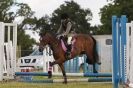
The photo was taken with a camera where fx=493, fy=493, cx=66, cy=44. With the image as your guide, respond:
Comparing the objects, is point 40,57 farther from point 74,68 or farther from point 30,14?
point 30,14

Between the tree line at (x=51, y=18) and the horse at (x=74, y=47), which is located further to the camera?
the tree line at (x=51, y=18)

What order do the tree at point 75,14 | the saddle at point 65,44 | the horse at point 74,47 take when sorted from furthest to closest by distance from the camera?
the tree at point 75,14 → the saddle at point 65,44 → the horse at point 74,47

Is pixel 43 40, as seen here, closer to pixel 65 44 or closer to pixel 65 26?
pixel 65 26

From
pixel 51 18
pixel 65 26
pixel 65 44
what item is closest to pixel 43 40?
pixel 65 26

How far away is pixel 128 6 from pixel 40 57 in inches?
1188

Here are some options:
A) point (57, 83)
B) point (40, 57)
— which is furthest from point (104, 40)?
point (57, 83)

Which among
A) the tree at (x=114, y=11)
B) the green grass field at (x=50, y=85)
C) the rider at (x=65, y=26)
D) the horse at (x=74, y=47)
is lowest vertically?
the green grass field at (x=50, y=85)

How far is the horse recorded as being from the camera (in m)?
16.1

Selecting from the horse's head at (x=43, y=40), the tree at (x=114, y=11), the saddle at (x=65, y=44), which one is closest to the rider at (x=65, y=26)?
the saddle at (x=65, y=44)

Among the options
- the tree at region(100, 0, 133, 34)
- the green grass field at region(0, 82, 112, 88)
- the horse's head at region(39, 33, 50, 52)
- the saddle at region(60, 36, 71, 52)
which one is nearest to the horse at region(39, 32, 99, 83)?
the horse's head at region(39, 33, 50, 52)

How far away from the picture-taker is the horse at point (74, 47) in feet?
52.9

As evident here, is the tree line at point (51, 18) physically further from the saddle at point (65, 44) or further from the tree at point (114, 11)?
the saddle at point (65, 44)

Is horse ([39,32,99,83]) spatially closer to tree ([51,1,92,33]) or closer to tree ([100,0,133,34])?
tree ([100,0,133,34])

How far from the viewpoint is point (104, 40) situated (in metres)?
34.8
